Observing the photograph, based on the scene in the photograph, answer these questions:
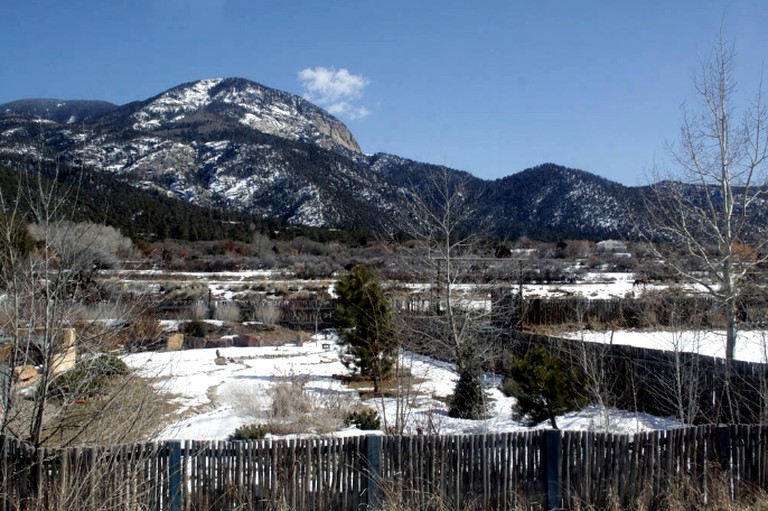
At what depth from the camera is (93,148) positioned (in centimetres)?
9475

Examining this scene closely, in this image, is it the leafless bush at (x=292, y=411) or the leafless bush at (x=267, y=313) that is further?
the leafless bush at (x=267, y=313)

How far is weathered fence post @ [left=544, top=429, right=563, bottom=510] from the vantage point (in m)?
6.68

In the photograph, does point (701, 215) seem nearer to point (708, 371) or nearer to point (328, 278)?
point (708, 371)

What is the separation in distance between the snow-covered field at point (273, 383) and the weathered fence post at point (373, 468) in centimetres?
71

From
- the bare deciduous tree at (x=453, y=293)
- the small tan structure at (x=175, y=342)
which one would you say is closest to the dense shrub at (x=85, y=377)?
the bare deciduous tree at (x=453, y=293)

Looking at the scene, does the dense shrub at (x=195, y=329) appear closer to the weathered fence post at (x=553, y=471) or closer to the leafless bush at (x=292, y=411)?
the leafless bush at (x=292, y=411)

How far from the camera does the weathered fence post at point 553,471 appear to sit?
263 inches

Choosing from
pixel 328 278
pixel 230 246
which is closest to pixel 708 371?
pixel 328 278

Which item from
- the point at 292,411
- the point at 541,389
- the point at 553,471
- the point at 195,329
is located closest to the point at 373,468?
the point at 553,471

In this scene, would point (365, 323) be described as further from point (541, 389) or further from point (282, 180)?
point (282, 180)

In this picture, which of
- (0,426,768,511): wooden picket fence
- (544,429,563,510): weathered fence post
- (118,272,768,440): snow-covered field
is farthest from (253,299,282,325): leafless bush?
(544,429,563,510): weathered fence post

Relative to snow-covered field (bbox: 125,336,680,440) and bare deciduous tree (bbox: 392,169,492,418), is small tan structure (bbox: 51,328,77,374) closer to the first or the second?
snow-covered field (bbox: 125,336,680,440)

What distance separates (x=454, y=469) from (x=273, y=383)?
28.5ft

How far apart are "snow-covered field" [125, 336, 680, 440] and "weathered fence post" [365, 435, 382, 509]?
2.31 ft
